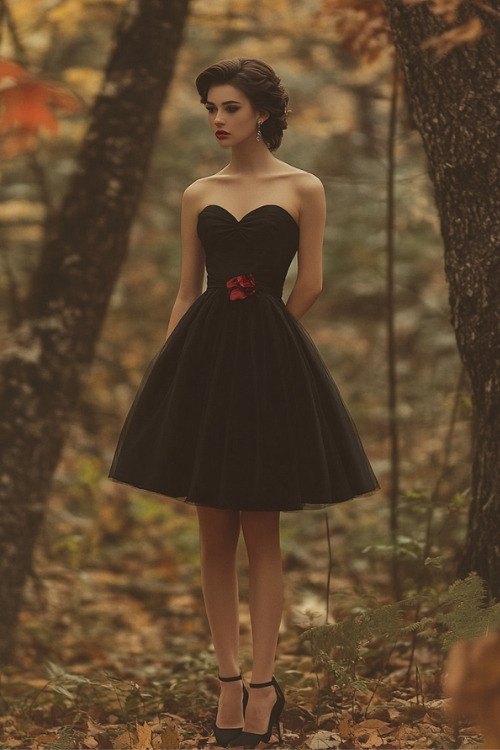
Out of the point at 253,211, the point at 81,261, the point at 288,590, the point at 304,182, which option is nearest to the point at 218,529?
the point at 253,211

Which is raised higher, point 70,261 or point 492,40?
point 492,40

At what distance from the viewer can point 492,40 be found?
3.20m

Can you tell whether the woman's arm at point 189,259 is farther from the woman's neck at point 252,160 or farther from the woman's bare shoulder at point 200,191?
the woman's neck at point 252,160

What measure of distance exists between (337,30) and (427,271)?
5.31 metres

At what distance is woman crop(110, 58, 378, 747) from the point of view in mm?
2908

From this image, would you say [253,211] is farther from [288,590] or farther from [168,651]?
[288,590]

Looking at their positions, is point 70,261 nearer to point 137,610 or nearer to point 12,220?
point 137,610

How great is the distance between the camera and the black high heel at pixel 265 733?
3037 millimetres

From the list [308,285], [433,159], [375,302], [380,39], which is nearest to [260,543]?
[308,285]

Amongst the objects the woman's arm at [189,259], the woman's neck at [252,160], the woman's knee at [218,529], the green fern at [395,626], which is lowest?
the green fern at [395,626]

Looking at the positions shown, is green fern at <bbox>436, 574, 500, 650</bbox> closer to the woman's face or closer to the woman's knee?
the woman's knee

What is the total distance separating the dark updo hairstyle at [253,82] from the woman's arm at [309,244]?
0.91 ft

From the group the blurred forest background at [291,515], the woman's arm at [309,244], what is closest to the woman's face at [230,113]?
the woman's arm at [309,244]

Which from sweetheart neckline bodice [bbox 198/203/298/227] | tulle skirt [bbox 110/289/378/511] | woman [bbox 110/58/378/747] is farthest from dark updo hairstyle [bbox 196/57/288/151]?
tulle skirt [bbox 110/289/378/511]
